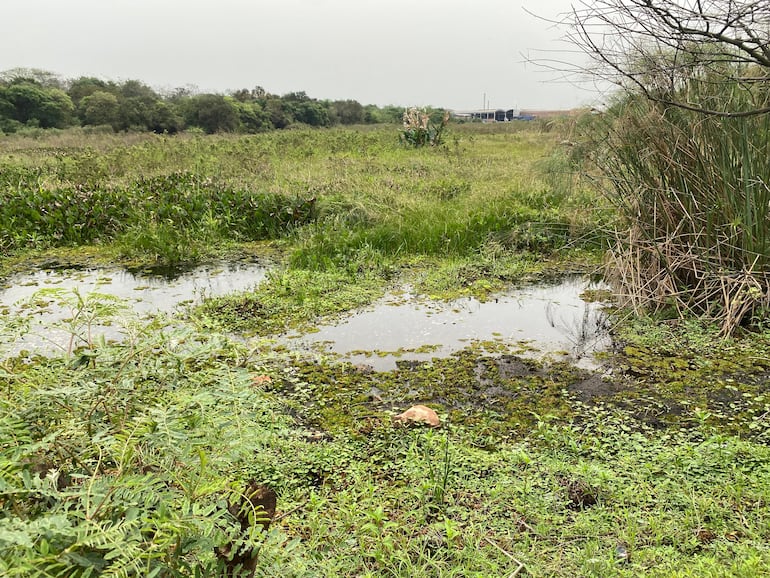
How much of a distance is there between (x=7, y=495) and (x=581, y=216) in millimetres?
6255

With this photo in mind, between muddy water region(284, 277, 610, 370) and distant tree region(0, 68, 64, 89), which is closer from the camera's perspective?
muddy water region(284, 277, 610, 370)

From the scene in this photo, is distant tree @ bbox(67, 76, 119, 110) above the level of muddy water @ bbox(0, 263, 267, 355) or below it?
above

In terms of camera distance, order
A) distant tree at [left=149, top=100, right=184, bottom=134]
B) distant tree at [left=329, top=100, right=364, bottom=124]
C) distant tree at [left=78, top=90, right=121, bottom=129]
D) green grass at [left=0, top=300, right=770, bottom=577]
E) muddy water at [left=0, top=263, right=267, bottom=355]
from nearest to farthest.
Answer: green grass at [left=0, top=300, right=770, bottom=577]
muddy water at [left=0, top=263, right=267, bottom=355]
distant tree at [left=78, top=90, right=121, bottom=129]
distant tree at [left=149, top=100, right=184, bottom=134]
distant tree at [left=329, top=100, right=364, bottom=124]

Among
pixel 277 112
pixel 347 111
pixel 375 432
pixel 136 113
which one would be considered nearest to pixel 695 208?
pixel 375 432

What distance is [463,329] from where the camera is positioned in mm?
4121

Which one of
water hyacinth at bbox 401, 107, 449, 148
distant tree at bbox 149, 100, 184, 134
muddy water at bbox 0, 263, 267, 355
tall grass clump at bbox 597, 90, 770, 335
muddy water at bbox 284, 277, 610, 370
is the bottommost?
muddy water at bbox 284, 277, 610, 370

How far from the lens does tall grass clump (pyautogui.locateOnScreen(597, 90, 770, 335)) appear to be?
151 inches

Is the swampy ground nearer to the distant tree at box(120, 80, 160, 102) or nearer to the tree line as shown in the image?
the tree line

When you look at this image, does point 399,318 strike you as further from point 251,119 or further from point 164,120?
point 251,119

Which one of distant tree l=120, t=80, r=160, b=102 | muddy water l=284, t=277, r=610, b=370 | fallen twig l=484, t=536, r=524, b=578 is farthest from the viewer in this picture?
distant tree l=120, t=80, r=160, b=102

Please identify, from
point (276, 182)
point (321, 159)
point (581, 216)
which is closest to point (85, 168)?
point (276, 182)

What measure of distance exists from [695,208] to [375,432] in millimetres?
2997

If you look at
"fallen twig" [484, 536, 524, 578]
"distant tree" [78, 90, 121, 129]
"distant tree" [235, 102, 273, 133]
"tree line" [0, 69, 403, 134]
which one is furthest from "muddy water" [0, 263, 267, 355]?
"distant tree" [235, 102, 273, 133]

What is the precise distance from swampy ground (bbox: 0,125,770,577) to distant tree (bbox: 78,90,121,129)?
22511mm
